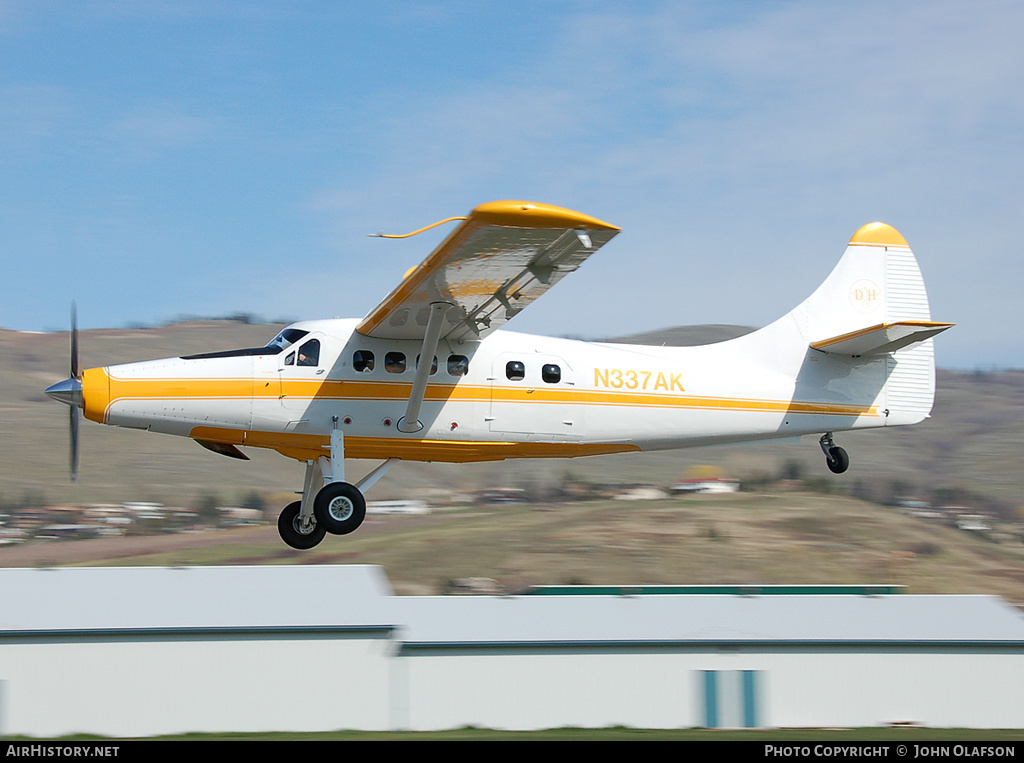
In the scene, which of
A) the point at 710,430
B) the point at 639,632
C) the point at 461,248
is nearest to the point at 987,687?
the point at 639,632

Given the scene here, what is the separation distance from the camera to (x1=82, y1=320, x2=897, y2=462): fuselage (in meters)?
14.7

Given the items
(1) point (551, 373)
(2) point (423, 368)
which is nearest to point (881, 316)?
(1) point (551, 373)

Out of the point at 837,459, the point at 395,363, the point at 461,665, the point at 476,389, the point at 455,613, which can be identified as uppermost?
the point at 395,363

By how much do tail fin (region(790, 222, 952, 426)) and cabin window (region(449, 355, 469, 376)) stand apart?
5.28 m

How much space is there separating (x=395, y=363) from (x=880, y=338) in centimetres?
688

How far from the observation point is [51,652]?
19.8 meters

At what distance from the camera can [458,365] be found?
15.2 m

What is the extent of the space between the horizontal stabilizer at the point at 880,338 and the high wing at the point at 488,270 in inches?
198

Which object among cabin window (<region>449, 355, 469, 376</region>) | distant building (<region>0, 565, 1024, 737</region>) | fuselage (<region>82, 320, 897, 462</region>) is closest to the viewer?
fuselage (<region>82, 320, 897, 462</region>)

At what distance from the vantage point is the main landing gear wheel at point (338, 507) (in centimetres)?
1475

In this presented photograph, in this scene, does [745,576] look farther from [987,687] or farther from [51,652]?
[51,652]

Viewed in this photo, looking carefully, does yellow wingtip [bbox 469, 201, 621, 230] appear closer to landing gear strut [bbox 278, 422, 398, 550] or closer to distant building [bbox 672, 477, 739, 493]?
landing gear strut [bbox 278, 422, 398, 550]

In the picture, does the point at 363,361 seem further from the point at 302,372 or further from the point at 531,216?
the point at 531,216

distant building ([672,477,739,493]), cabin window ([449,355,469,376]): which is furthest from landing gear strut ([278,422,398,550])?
distant building ([672,477,739,493])
